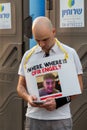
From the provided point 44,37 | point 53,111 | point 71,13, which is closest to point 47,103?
point 53,111

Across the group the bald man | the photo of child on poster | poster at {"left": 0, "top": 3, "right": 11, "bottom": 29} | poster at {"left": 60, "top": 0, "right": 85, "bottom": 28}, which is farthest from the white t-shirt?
poster at {"left": 0, "top": 3, "right": 11, "bottom": 29}

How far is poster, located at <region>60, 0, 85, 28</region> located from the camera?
451 cm

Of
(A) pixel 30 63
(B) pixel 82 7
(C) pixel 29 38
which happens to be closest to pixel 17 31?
(C) pixel 29 38

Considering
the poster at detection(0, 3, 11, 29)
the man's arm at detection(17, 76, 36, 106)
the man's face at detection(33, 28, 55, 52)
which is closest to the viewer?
the man's face at detection(33, 28, 55, 52)

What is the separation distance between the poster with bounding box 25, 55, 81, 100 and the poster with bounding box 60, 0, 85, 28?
138 cm

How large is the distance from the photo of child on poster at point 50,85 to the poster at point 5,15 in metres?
2.21

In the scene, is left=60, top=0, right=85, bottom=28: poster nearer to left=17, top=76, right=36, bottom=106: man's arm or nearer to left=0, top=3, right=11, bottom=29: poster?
left=0, top=3, right=11, bottom=29: poster

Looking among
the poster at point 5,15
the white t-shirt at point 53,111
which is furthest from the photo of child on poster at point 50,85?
the poster at point 5,15

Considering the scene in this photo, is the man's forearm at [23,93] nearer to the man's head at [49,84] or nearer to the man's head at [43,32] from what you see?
the man's head at [49,84]

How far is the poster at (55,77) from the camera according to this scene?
3168mm

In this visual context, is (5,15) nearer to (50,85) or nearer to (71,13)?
(71,13)

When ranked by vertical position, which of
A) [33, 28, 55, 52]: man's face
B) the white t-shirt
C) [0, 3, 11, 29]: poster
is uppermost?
[0, 3, 11, 29]: poster

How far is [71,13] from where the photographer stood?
458 centimetres

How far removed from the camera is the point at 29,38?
5.12 m
